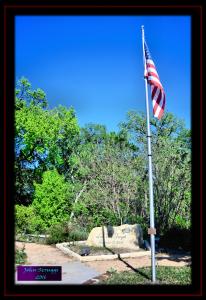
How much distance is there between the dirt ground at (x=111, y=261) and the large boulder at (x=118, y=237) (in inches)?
49.7

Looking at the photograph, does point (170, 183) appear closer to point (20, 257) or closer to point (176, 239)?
point (176, 239)

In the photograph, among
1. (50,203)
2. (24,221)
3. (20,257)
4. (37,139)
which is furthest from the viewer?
(37,139)

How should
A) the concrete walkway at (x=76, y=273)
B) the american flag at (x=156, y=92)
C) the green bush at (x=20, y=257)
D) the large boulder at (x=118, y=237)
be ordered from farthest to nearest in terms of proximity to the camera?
1. the large boulder at (x=118, y=237)
2. the green bush at (x=20, y=257)
3. the concrete walkway at (x=76, y=273)
4. the american flag at (x=156, y=92)

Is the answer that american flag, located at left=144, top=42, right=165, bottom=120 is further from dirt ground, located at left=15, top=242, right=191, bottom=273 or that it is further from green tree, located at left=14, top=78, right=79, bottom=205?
green tree, located at left=14, top=78, right=79, bottom=205

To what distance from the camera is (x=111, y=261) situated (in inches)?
462

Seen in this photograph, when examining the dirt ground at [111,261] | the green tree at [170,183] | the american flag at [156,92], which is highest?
the american flag at [156,92]

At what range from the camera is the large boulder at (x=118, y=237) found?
13.8 metres

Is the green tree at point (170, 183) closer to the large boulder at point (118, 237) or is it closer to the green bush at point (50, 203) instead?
the large boulder at point (118, 237)

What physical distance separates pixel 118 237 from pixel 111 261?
91.1 inches

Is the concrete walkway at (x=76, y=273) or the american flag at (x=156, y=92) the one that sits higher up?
the american flag at (x=156, y=92)

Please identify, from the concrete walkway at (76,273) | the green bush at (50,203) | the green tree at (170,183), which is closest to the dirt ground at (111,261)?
the concrete walkway at (76,273)

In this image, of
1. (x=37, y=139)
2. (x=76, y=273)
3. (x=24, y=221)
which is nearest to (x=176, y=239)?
(x=76, y=273)

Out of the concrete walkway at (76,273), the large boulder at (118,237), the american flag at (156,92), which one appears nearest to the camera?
the american flag at (156,92)

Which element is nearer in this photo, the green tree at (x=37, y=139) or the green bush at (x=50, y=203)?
the green bush at (x=50, y=203)
